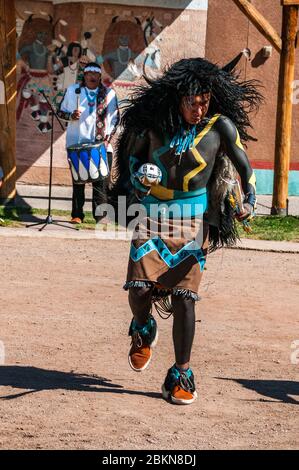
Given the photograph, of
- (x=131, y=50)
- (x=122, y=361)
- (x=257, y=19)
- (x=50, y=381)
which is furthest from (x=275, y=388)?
(x=131, y=50)

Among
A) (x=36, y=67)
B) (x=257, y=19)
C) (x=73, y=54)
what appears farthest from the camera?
(x=36, y=67)

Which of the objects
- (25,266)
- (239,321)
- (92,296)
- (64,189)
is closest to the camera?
(239,321)

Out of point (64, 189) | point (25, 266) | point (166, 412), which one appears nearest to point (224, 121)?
point (166, 412)

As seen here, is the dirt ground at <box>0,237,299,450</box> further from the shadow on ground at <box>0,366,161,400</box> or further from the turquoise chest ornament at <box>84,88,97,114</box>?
the turquoise chest ornament at <box>84,88,97,114</box>

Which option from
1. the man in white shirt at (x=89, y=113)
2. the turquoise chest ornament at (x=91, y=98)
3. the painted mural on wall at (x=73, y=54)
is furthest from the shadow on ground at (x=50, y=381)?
the painted mural on wall at (x=73, y=54)

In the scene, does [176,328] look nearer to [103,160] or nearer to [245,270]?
[245,270]

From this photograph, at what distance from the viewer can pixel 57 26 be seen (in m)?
15.2

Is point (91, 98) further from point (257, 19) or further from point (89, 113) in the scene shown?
point (257, 19)

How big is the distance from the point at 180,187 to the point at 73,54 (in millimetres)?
9477

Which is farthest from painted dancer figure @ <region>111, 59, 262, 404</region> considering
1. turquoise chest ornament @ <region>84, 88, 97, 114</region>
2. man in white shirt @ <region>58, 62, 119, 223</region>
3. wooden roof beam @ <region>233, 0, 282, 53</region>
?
wooden roof beam @ <region>233, 0, 282, 53</region>

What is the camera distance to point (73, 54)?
1520cm

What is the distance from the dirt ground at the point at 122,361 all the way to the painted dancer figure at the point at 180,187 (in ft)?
1.26
